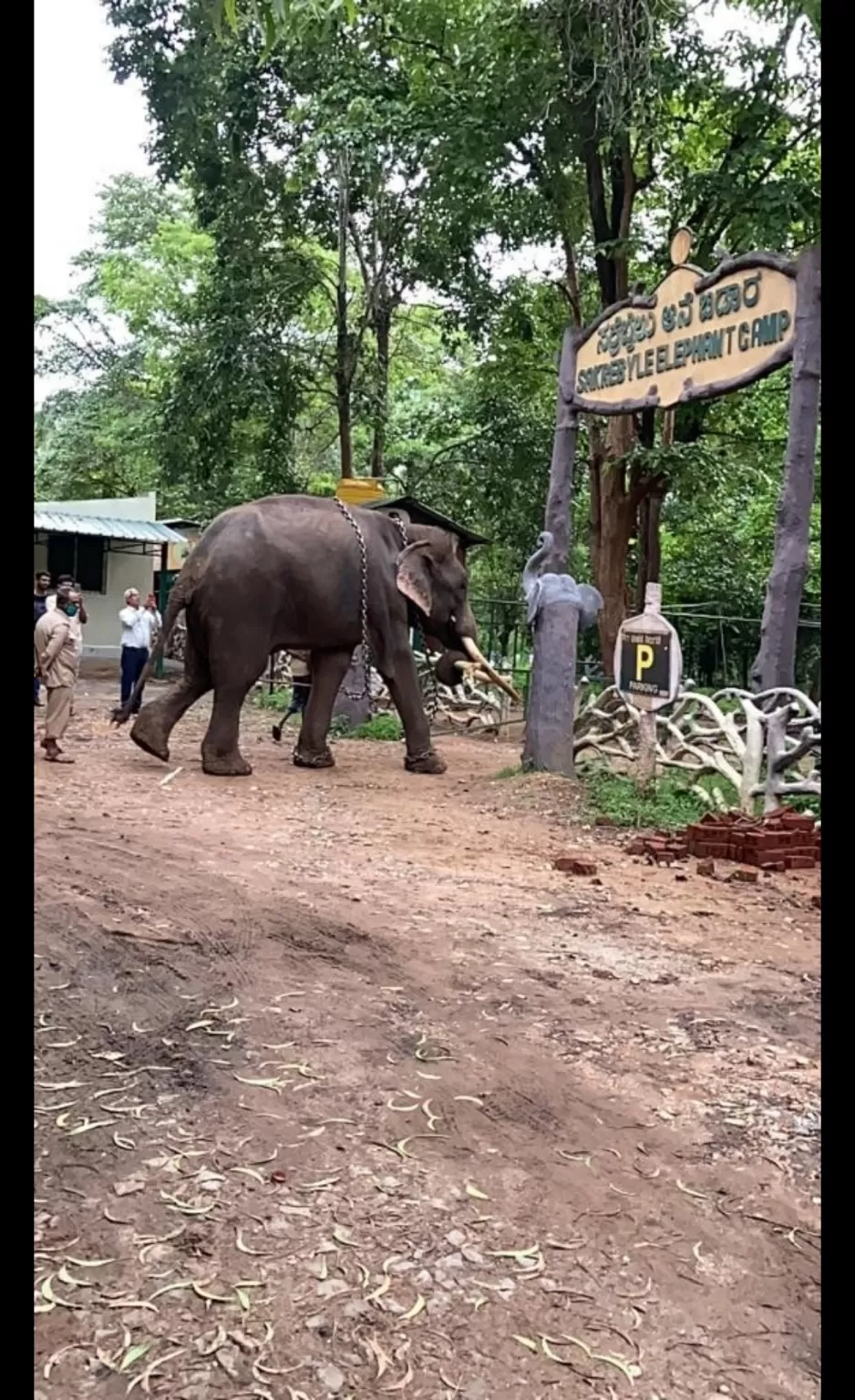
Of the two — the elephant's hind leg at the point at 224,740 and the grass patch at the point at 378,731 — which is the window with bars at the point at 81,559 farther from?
the elephant's hind leg at the point at 224,740

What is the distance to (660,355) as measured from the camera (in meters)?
8.39

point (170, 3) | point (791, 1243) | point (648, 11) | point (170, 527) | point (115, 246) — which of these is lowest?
point (791, 1243)

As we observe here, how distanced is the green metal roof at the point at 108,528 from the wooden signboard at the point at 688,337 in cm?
1206

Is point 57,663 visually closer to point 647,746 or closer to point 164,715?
point 164,715

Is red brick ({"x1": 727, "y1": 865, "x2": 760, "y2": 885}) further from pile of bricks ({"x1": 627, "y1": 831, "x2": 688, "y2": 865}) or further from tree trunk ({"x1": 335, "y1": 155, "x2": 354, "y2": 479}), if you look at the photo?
tree trunk ({"x1": 335, "y1": 155, "x2": 354, "y2": 479})

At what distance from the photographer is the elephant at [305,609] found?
9.40 metres

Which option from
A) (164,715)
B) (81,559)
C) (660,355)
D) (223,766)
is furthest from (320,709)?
(81,559)

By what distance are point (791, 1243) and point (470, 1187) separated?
2.39ft

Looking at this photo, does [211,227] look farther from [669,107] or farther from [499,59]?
[669,107]

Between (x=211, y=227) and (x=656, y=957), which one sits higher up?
(x=211, y=227)

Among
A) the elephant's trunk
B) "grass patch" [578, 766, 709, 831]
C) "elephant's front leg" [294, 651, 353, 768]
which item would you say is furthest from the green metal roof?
"grass patch" [578, 766, 709, 831]

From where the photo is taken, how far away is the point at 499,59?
1173cm

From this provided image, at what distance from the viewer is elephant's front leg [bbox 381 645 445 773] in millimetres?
10164
